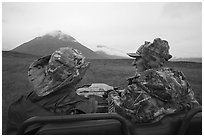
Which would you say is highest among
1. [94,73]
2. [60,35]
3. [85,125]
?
[60,35]

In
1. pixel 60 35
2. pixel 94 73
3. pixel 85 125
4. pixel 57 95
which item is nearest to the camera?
pixel 85 125

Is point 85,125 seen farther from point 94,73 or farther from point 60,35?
point 94,73

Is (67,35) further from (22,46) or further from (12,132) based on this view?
(12,132)

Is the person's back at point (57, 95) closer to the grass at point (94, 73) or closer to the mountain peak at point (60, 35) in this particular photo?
the grass at point (94, 73)

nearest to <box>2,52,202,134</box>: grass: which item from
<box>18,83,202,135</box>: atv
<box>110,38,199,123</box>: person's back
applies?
<box>110,38,199,123</box>: person's back

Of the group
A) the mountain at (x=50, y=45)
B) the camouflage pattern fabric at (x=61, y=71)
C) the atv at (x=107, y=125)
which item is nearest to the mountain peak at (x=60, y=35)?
the mountain at (x=50, y=45)

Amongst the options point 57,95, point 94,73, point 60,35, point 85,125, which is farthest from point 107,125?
point 94,73

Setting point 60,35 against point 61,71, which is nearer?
point 61,71
